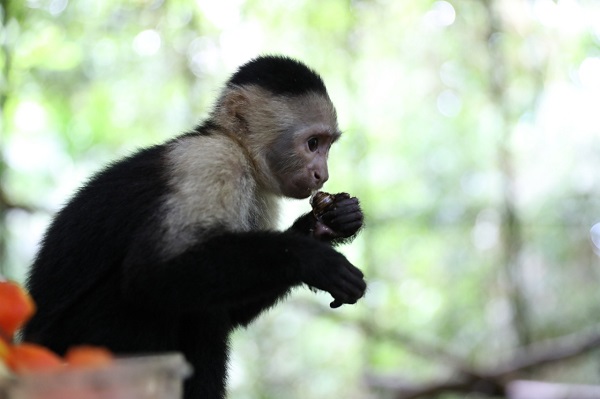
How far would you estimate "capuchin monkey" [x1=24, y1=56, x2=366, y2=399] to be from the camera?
3180 millimetres

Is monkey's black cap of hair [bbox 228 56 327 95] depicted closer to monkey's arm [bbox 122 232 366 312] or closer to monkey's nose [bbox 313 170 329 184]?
monkey's nose [bbox 313 170 329 184]

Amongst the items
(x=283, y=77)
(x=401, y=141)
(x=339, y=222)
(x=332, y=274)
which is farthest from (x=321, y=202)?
(x=401, y=141)

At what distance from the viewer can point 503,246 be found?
9.61 metres

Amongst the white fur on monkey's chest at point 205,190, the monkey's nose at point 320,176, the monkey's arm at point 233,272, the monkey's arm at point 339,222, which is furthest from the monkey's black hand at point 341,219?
the monkey's arm at point 233,272

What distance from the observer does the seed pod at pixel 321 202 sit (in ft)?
12.8

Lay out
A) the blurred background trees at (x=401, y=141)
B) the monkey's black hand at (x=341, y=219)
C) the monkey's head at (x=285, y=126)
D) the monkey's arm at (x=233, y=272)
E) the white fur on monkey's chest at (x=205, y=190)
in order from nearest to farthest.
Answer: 1. the monkey's arm at (x=233, y=272)
2. the white fur on monkey's chest at (x=205, y=190)
3. the monkey's black hand at (x=341, y=219)
4. the monkey's head at (x=285, y=126)
5. the blurred background trees at (x=401, y=141)

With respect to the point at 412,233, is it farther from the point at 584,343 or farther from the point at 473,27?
the point at 584,343

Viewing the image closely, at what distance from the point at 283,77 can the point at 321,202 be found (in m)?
0.67

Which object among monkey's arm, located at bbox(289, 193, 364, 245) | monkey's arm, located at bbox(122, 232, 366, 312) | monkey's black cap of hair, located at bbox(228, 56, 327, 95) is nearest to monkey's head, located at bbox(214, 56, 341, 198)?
monkey's black cap of hair, located at bbox(228, 56, 327, 95)

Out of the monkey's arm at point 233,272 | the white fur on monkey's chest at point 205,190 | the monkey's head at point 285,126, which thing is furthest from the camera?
the monkey's head at point 285,126

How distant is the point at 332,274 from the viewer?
319 centimetres

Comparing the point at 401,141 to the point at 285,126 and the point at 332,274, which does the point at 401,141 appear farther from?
the point at 332,274

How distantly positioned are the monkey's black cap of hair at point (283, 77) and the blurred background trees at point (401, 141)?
158 inches

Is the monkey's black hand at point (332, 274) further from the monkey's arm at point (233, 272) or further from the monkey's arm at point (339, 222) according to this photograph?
the monkey's arm at point (339, 222)
